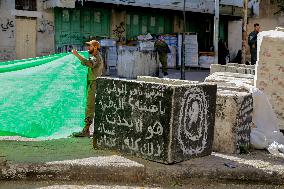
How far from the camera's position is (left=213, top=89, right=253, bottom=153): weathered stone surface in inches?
237

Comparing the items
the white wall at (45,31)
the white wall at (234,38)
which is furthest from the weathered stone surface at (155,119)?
the white wall at (234,38)

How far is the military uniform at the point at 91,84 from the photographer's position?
23.1 ft

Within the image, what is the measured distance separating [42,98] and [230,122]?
275cm

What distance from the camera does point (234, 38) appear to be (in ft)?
93.7

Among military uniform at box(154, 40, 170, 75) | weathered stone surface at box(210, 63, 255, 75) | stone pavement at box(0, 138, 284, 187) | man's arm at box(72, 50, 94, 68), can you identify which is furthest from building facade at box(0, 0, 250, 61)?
stone pavement at box(0, 138, 284, 187)

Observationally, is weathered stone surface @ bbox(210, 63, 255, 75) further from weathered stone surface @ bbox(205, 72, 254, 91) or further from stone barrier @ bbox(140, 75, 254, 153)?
stone barrier @ bbox(140, 75, 254, 153)

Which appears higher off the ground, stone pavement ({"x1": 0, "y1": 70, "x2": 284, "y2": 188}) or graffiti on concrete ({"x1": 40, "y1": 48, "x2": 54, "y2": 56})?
graffiti on concrete ({"x1": 40, "y1": 48, "x2": 54, "y2": 56})

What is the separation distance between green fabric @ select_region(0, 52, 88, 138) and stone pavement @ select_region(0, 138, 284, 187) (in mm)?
1128

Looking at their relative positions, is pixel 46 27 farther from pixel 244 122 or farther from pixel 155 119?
pixel 155 119

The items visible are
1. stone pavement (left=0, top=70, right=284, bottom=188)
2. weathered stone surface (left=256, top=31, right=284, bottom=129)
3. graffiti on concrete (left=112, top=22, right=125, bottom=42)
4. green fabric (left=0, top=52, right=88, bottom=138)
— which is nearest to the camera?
stone pavement (left=0, top=70, right=284, bottom=188)

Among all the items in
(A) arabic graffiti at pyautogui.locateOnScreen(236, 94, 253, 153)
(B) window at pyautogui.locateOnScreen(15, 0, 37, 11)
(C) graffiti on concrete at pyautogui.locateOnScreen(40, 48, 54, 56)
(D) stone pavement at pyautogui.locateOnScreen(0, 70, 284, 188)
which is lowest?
(D) stone pavement at pyautogui.locateOnScreen(0, 70, 284, 188)

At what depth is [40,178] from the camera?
513 centimetres

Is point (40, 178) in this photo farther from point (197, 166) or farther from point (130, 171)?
point (197, 166)

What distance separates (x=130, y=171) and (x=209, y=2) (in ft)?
69.3
